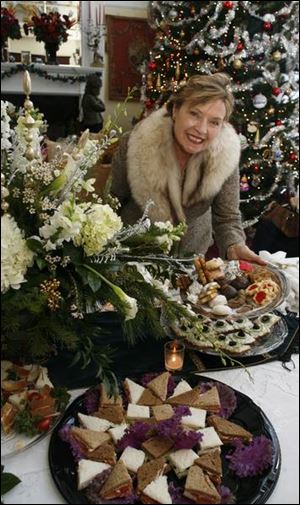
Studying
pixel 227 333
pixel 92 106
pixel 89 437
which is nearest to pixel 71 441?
pixel 89 437

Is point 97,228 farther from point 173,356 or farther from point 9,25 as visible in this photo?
point 9,25

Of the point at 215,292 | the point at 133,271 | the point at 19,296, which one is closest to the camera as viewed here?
the point at 19,296

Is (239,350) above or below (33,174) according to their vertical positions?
below

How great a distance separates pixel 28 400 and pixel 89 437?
0.13 m

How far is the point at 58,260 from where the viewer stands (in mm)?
755

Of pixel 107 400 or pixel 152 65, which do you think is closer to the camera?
pixel 107 400

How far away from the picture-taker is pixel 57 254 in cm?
77

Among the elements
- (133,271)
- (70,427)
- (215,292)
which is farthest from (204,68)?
(70,427)

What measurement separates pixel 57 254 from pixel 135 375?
342 mm

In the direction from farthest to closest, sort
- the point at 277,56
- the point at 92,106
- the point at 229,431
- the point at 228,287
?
the point at 92,106 < the point at 277,56 < the point at 228,287 < the point at 229,431

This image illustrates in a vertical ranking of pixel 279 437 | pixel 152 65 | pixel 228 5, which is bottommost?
pixel 279 437

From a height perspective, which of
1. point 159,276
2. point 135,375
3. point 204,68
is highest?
point 204,68

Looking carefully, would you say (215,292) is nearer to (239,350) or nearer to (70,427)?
(239,350)

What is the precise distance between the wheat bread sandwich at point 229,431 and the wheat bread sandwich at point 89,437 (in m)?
0.19
